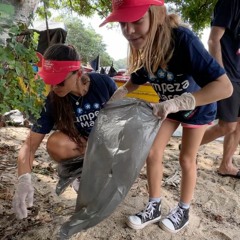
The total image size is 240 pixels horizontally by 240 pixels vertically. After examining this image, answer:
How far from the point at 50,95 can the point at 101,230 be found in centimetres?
83

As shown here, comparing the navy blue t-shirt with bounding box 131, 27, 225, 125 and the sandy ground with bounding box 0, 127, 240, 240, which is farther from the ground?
the navy blue t-shirt with bounding box 131, 27, 225, 125

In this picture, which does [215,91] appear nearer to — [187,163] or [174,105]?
[174,105]

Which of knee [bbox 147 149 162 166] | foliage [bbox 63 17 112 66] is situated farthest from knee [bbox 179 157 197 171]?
foliage [bbox 63 17 112 66]

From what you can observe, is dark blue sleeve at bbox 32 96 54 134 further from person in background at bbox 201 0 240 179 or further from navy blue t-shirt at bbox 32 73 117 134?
person in background at bbox 201 0 240 179

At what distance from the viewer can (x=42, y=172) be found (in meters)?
2.55

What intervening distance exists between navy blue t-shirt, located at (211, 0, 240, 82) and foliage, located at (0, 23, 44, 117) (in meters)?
1.48

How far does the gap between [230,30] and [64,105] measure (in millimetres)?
1304

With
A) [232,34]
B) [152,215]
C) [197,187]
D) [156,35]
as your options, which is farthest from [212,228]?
[232,34]

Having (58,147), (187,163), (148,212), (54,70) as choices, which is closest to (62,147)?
(58,147)

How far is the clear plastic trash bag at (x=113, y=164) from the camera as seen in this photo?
4.63 ft

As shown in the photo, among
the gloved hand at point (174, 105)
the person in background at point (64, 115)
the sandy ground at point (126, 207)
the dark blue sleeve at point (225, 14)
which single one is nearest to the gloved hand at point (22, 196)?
the person in background at point (64, 115)

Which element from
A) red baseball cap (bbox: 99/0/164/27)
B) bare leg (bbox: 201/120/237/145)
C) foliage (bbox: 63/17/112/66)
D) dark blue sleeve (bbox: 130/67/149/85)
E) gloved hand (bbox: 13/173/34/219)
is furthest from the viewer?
foliage (bbox: 63/17/112/66)

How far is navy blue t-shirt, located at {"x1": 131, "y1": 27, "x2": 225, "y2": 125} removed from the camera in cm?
143

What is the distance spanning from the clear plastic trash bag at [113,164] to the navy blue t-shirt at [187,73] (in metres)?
0.23
